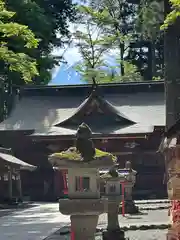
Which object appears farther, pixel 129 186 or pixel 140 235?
pixel 129 186

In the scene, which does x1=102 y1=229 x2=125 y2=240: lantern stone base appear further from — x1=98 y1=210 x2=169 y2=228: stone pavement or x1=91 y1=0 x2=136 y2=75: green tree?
x1=91 y1=0 x2=136 y2=75: green tree

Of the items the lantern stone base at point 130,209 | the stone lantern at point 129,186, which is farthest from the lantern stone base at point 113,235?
the lantern stone base at point 130,209

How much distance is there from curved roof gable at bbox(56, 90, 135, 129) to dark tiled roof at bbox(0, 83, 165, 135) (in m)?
0.49

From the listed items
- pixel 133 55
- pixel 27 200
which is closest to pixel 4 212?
pixel 27 200

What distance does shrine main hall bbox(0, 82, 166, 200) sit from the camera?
3008 cm

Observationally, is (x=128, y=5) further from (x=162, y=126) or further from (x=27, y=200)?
(x=27, y=200)

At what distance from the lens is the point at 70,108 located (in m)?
35.5

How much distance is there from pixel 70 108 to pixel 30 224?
19.1 metres

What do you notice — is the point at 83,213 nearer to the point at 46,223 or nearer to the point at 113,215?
the point at 113,215

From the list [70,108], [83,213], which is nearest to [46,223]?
[83,213]

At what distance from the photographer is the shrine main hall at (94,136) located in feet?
98.7

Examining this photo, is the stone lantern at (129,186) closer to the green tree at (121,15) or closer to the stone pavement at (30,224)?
the stone pavement at (30,224)

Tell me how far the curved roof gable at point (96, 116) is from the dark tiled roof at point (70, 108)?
0.49 meters

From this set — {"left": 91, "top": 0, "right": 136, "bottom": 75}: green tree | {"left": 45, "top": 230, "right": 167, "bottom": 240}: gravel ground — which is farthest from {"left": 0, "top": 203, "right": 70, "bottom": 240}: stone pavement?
{"left": 91, "top": 0, "right": 136, "bottom": 75}: green tree
